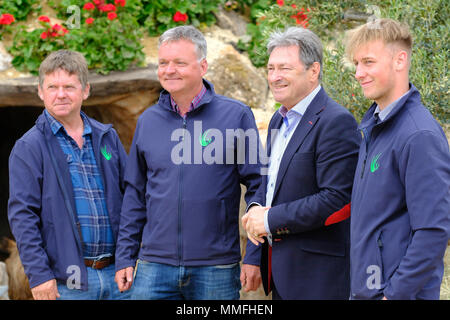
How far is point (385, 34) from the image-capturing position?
8.32ft

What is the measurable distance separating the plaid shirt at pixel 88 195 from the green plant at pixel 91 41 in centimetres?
323

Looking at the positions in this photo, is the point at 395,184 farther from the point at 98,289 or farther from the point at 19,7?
the point at 19,7

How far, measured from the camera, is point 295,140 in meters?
2.98

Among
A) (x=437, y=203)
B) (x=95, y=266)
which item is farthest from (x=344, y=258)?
(x=95, y=266)

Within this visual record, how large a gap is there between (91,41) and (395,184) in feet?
16.4

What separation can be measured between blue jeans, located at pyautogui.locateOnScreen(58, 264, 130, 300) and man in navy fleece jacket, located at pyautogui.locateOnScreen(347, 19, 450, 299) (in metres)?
1.54

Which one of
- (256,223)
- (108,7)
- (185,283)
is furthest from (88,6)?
(256,223)

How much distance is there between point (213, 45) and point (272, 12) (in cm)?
180

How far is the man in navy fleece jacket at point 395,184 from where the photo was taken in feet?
7.47

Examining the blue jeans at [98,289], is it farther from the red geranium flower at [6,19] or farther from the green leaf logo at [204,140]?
the red geranium flower at [6,19]

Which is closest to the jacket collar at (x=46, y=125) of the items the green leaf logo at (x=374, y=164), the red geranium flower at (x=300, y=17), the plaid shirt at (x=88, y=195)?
the plaid shirt at (x=88, y=195)

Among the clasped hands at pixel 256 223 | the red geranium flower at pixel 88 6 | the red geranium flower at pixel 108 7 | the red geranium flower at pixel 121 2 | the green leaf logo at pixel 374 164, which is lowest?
the clasped hands at pixel 256 223
